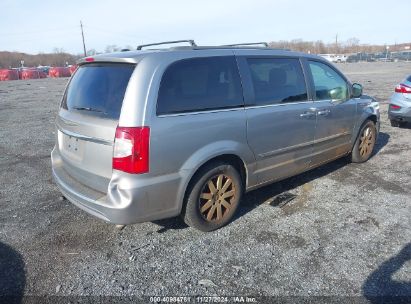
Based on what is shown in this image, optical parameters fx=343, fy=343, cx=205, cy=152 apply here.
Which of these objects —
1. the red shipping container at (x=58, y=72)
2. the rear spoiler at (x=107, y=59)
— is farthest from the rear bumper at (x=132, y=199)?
the red shipping container at (x=58, y=72)

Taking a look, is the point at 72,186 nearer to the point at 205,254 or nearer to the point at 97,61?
the point at 97,61

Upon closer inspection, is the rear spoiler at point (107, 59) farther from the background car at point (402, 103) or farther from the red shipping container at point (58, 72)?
the red shipping container at point (58, 72)

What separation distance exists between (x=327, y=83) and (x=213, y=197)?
2484mm

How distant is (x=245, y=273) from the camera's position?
2.98 m

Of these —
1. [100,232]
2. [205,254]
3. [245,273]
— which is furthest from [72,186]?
[245,273]

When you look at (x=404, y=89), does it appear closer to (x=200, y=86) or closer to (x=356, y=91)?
(x=356, y=91)

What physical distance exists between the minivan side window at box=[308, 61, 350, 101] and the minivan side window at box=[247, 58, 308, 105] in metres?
0.31

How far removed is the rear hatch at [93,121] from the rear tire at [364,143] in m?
4.10

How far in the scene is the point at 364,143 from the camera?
5.73 m

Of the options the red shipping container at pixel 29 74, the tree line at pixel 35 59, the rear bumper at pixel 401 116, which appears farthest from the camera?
the tree line at pixel 35 59

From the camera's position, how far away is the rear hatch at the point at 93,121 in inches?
119

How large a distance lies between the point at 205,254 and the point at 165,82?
64.9 inches

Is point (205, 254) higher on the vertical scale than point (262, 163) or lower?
lower

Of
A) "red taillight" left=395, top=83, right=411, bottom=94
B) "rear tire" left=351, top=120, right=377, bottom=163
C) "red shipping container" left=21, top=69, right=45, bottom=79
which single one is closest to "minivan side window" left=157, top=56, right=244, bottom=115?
"rear tire" left=351, top=120, right=377, bottom=163
